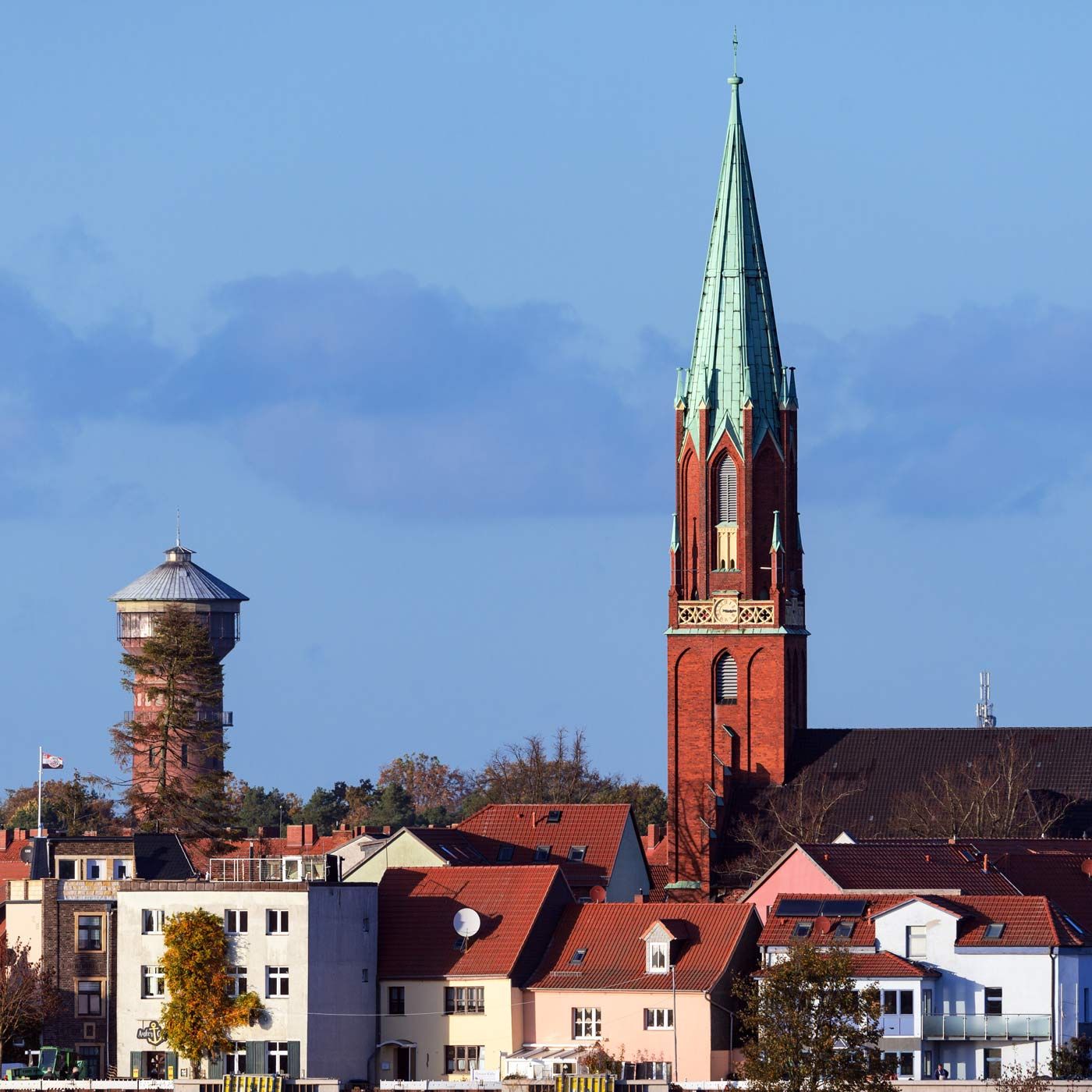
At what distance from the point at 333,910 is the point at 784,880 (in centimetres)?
1332

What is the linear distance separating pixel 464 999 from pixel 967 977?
12.5m

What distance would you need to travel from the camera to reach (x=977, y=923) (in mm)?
88250

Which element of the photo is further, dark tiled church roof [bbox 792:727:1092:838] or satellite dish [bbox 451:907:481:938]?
dark tiled church roof [bbox 792:727:1092:838]

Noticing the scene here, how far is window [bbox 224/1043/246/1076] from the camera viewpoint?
87.9 meters

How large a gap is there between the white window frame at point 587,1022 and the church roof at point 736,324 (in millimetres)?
43432

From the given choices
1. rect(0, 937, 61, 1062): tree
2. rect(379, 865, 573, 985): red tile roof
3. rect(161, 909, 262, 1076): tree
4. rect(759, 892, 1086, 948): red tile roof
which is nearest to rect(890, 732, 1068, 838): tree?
rect(379, 865, 573, 985): red tile roof

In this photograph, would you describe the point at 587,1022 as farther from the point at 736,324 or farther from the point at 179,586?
the point at 179,586

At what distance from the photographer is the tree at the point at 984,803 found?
11956 centimetres

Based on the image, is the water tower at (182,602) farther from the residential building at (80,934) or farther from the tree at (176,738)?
the residential building at (80,934)

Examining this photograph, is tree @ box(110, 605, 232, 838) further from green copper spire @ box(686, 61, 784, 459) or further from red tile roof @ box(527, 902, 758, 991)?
red tile roof @ box(527, 902, 758, 991)

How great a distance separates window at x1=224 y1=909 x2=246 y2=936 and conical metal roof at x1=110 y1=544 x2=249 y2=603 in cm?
9601

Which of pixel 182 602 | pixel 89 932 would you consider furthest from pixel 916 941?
pixel 182 602

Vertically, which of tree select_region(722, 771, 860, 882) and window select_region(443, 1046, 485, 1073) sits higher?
tree select_region(722, 771, 860, 882)

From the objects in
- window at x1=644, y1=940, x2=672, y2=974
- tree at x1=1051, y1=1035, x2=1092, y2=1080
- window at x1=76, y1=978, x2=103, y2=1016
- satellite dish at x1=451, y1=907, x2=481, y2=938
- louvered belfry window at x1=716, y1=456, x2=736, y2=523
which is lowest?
tree at x1=1051, y1=1035, x2=1092, y2=1080
